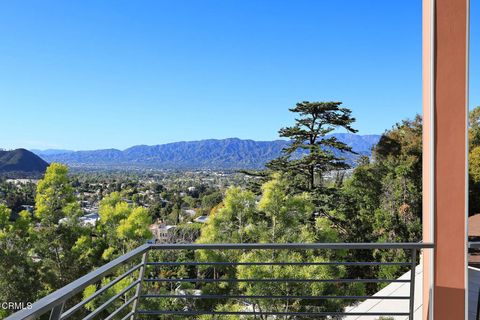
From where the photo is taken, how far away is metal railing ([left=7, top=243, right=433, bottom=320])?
136cm

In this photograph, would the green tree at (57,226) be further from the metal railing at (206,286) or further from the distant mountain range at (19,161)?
the distant mountain range at (19,161)

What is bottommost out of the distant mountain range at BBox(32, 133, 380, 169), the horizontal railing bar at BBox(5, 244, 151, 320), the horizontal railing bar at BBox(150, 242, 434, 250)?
the horizontal railing bar at BBox(150, 242, 434, 250)

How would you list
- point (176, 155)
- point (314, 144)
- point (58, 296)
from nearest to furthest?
point (58, 296), point (314, 144), point (176, 155)

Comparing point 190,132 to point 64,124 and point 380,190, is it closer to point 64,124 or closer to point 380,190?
point 64,124

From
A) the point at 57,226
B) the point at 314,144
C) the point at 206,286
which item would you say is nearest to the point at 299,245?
the point at 206,286

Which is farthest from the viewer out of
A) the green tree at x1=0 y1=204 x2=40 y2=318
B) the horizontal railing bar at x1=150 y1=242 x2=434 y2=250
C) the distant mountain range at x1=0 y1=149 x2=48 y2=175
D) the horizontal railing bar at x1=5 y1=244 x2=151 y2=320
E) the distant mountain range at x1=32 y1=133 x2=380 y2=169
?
the distant mountain range at x1=32 y1=133 x2=380 y2=169

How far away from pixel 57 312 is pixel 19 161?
2041cm

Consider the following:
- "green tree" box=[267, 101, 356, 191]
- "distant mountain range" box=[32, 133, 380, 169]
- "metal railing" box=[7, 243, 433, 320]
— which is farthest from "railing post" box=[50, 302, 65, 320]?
"distant mountain range" box=[32, 133, 380, 169]

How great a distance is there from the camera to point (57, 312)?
1006 millimetres

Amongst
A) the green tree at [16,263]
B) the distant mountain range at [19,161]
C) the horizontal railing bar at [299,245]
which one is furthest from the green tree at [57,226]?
the horizontal railing bar at [299,245]

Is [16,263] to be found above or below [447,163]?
below

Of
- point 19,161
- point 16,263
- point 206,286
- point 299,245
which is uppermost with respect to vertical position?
point 19,161

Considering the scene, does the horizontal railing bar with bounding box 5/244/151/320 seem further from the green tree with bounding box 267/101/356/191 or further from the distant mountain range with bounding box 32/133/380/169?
the distant mountain range with bounding box 32/133/380/169

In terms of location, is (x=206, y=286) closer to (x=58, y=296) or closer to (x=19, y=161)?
(x=58, y=296)
